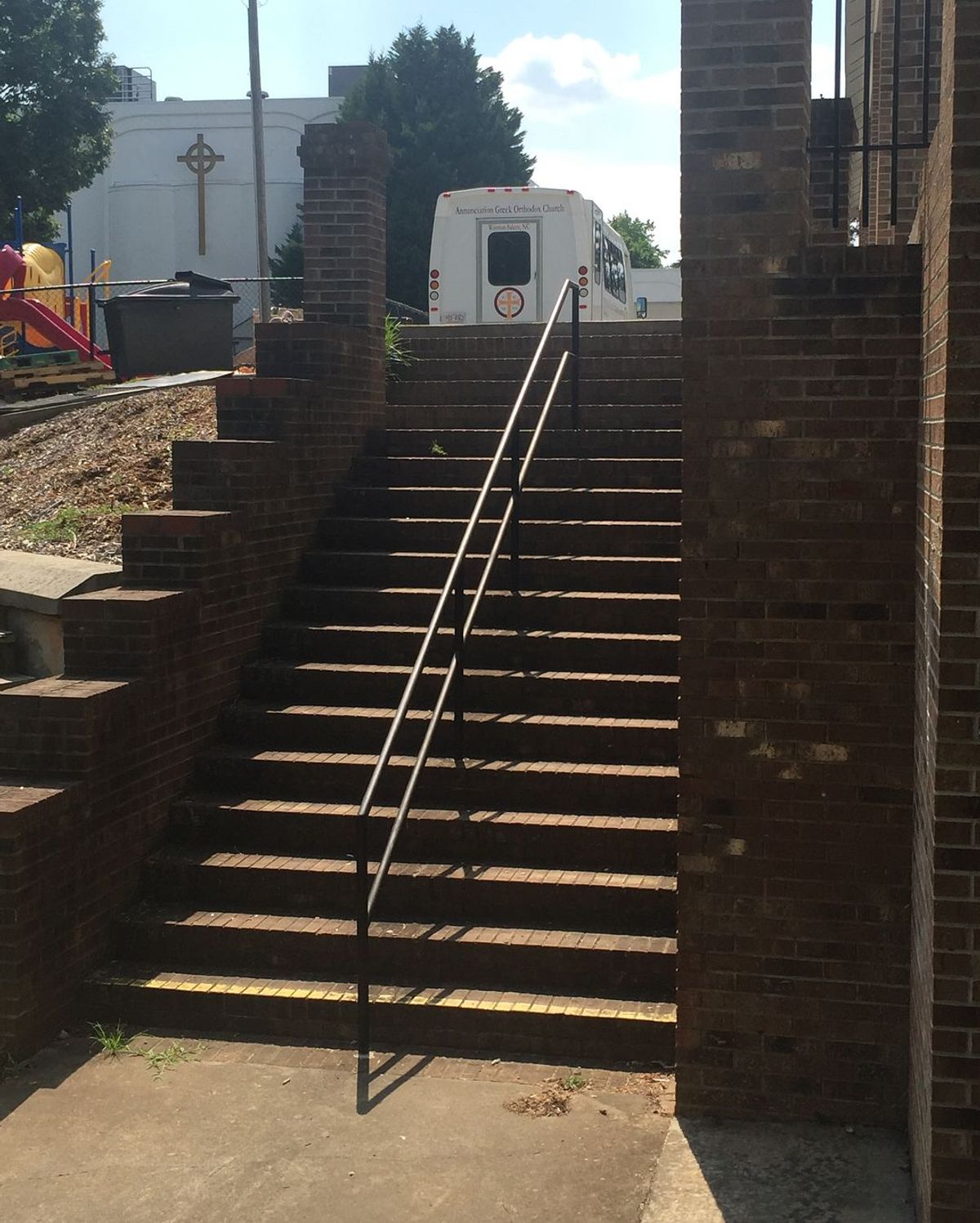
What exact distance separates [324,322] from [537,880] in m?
4.37

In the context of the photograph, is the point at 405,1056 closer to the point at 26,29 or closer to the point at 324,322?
the point at 324,322


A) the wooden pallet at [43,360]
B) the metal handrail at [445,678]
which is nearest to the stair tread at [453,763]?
the metal handrail at [445,678]

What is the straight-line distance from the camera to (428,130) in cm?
3759

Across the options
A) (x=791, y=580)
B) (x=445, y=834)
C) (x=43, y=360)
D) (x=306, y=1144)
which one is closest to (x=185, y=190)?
(x=43, y=360)

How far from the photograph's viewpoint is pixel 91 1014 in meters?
5.82

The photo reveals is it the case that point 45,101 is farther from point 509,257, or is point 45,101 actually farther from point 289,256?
point 509,257

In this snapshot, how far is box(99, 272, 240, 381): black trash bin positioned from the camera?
48.0 feet

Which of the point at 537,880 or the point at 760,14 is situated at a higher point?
the point at 760,14

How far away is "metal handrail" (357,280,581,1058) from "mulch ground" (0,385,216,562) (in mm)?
2420

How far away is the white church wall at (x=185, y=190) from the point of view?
134 feet

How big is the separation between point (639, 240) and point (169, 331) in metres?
81.5

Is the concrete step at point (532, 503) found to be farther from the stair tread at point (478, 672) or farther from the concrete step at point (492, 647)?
the stair tread at point (478, 672)

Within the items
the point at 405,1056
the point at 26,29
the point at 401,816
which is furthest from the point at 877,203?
the point at 26,29

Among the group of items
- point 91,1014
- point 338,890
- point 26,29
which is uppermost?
point 26,29
